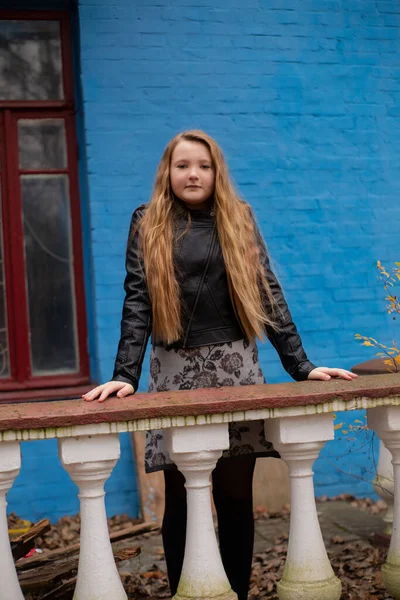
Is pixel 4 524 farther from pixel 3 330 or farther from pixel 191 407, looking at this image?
pixel 3 330

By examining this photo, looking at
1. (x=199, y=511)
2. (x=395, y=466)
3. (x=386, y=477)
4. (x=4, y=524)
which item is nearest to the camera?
(x=4, y=524)

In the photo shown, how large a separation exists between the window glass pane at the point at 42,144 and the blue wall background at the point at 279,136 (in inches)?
12.9

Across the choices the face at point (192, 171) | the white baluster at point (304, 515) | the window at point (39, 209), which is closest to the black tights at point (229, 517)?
the white baluster at point (304, 515)

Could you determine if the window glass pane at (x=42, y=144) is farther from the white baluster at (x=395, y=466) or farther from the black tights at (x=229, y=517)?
the white baluster at (x=395, y=466)

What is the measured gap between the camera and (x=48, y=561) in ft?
11.5

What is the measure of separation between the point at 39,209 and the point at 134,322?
3.11 m

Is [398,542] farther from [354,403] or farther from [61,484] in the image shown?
[61,484]

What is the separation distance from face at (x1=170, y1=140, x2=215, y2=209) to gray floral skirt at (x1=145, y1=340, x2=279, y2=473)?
53 centimetres

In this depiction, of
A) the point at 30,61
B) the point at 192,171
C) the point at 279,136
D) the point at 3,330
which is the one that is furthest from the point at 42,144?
the point at 192,171

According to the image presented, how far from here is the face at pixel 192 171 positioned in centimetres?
285

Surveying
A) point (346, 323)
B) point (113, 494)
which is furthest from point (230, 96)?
point (113, 494)

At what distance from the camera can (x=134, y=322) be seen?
2750mm

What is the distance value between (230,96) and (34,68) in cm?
134

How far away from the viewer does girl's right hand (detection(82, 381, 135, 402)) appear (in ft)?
8.12
